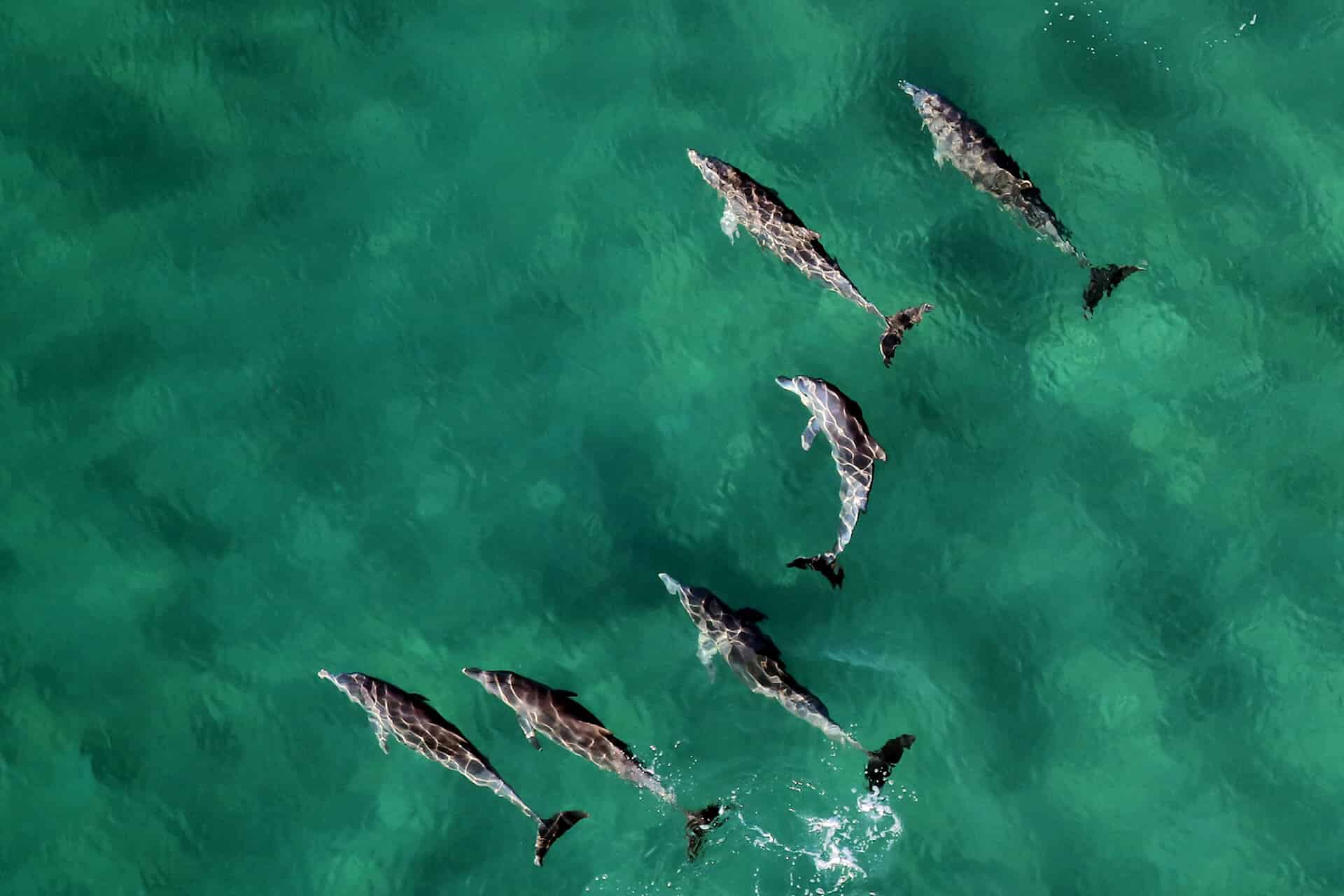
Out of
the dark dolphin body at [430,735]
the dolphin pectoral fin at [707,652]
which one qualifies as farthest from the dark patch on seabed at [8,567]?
the dolphin pectoral fin at [707,652]

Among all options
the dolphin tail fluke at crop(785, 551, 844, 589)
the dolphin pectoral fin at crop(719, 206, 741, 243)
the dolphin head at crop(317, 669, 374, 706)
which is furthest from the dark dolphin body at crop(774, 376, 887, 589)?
the dolphin head at crop(317, 669, 374, 706)

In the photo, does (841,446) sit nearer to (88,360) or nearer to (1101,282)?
(1101,282)

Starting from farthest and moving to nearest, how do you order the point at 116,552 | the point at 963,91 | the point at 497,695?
1. the point at 963,91
2. the point at 116,552
3. the point at 497,695

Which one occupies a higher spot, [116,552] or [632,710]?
[632,710]

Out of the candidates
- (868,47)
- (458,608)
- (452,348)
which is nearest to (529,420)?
(452,348)

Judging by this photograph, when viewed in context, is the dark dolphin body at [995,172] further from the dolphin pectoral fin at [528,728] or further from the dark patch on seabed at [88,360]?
the dark patch on seabed at [88,360]

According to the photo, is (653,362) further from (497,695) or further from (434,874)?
(434,874)

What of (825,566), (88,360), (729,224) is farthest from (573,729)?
(88,360)
